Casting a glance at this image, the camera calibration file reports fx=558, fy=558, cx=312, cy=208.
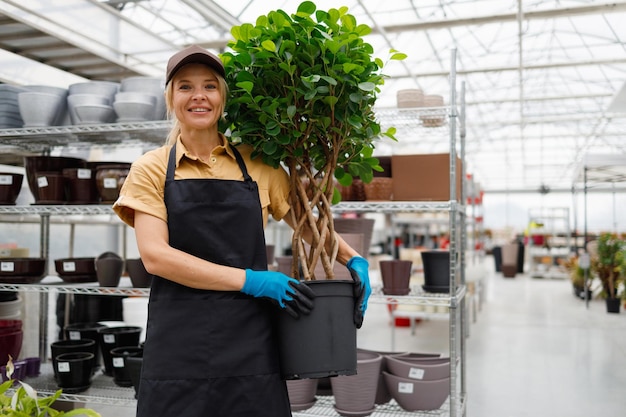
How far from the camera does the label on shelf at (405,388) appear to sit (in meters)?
2.69

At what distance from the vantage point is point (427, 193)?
2.84 m

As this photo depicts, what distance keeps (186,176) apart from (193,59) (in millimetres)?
319

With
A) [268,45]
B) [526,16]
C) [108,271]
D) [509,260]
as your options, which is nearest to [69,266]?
[108,271]

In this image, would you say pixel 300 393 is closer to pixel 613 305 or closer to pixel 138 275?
pixel 138 275

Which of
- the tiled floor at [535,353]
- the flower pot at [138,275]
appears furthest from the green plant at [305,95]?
the tiled floor at [535,353]

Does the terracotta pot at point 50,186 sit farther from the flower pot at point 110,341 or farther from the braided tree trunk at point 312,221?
the braided tree trunk at point 312,221

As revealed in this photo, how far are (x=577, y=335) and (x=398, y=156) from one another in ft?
13.8

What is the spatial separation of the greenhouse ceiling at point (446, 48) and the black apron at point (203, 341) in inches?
61.8

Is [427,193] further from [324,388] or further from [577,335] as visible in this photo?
[577,335]

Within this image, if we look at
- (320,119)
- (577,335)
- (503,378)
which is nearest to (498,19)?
(577,335)

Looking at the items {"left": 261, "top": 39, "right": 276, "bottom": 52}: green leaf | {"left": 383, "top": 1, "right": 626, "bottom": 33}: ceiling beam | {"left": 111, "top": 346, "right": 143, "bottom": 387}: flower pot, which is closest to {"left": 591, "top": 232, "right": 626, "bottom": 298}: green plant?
{"left": 383, "top": 1, "right": 626, "bottom": 33}: ceiling beam

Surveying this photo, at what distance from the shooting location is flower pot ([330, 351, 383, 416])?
264 cm

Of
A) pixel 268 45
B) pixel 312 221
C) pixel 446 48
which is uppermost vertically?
pixel 446 48

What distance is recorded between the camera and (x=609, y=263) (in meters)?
7.63
